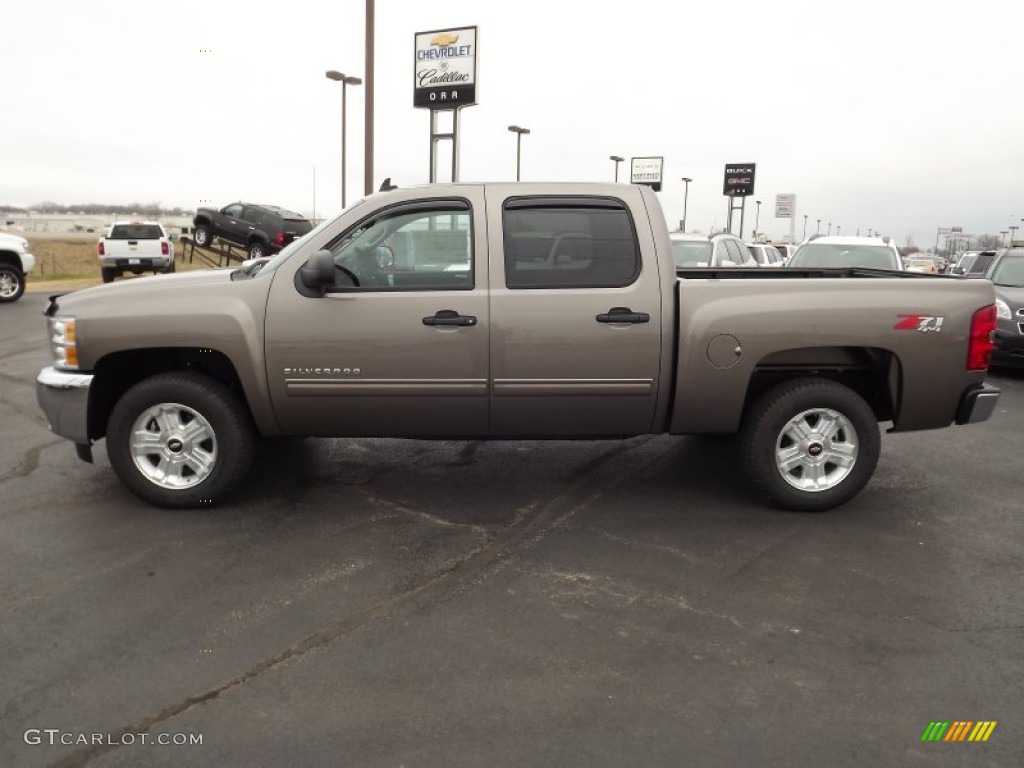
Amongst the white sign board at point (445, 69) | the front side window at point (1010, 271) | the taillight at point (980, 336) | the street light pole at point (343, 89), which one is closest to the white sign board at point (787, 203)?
the street light pole at point (343, 89)

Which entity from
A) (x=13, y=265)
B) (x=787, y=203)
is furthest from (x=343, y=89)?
(x=787, y=203)

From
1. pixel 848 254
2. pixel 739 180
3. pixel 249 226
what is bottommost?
pixel 848 254

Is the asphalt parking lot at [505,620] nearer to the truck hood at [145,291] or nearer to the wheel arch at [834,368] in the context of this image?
the wheel arch at [834,368]

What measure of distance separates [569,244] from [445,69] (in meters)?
18.7

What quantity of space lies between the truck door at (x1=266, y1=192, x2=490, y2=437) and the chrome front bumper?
1098mm

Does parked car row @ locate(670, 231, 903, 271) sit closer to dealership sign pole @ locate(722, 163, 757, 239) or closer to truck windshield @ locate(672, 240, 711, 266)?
truck windshield @ locate(672, 240, 711, 266)

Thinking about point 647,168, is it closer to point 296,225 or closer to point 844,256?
point 296,225

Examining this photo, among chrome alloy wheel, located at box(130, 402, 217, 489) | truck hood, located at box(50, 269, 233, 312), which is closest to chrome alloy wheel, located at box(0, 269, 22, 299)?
truck hood, located at box(50, 269, 233, 312)

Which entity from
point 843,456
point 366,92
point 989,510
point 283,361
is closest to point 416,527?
point 283,361

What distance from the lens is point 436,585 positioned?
158 inches

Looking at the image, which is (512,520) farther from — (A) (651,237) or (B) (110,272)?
(B) (110,272)

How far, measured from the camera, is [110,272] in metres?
23.5

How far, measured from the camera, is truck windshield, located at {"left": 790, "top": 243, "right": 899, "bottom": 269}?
1390 centimetres

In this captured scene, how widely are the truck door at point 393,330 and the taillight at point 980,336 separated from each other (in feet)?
9.29
